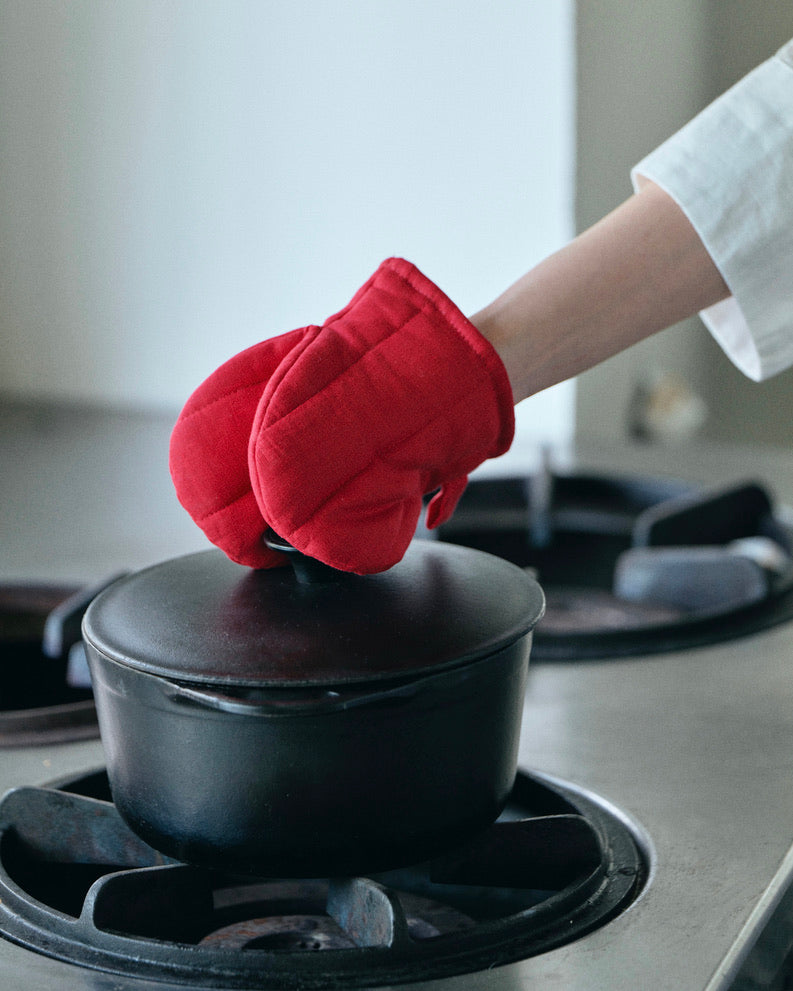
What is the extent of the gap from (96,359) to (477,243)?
2.25 feet

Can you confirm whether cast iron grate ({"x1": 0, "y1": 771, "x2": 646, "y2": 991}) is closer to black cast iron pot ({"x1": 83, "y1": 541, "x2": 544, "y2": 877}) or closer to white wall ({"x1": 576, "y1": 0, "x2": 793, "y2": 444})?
black cast iron pot ({"x1": 83, "y1": 541, "x2": 544, "y2": 877})

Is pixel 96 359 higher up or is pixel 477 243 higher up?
pixel 477 243

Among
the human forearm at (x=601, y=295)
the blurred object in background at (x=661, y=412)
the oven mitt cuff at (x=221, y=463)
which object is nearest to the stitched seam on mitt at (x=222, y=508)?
the oven mitt cuff at (x=221, y=463)

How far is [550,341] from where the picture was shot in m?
0.52

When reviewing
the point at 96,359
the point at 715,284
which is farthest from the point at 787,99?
the point at 96,359

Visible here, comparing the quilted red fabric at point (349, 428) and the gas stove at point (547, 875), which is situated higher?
the quilted red fabric at point (349, 428)

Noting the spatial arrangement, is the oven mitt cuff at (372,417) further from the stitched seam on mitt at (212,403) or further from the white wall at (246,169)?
the white wall at (246,169)

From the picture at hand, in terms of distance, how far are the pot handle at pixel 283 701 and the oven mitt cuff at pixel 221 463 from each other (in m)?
0.09

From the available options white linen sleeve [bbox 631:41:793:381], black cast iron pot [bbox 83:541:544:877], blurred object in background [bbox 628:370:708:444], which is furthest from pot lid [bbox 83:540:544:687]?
blurred object in background [bbox 628:370:708:444]

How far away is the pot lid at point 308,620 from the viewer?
40cm

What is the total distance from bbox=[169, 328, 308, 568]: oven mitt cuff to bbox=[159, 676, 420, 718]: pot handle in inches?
3.5

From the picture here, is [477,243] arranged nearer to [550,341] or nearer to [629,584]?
[629,584]

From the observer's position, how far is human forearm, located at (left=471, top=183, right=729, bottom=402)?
0.51 meters

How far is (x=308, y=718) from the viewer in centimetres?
41
